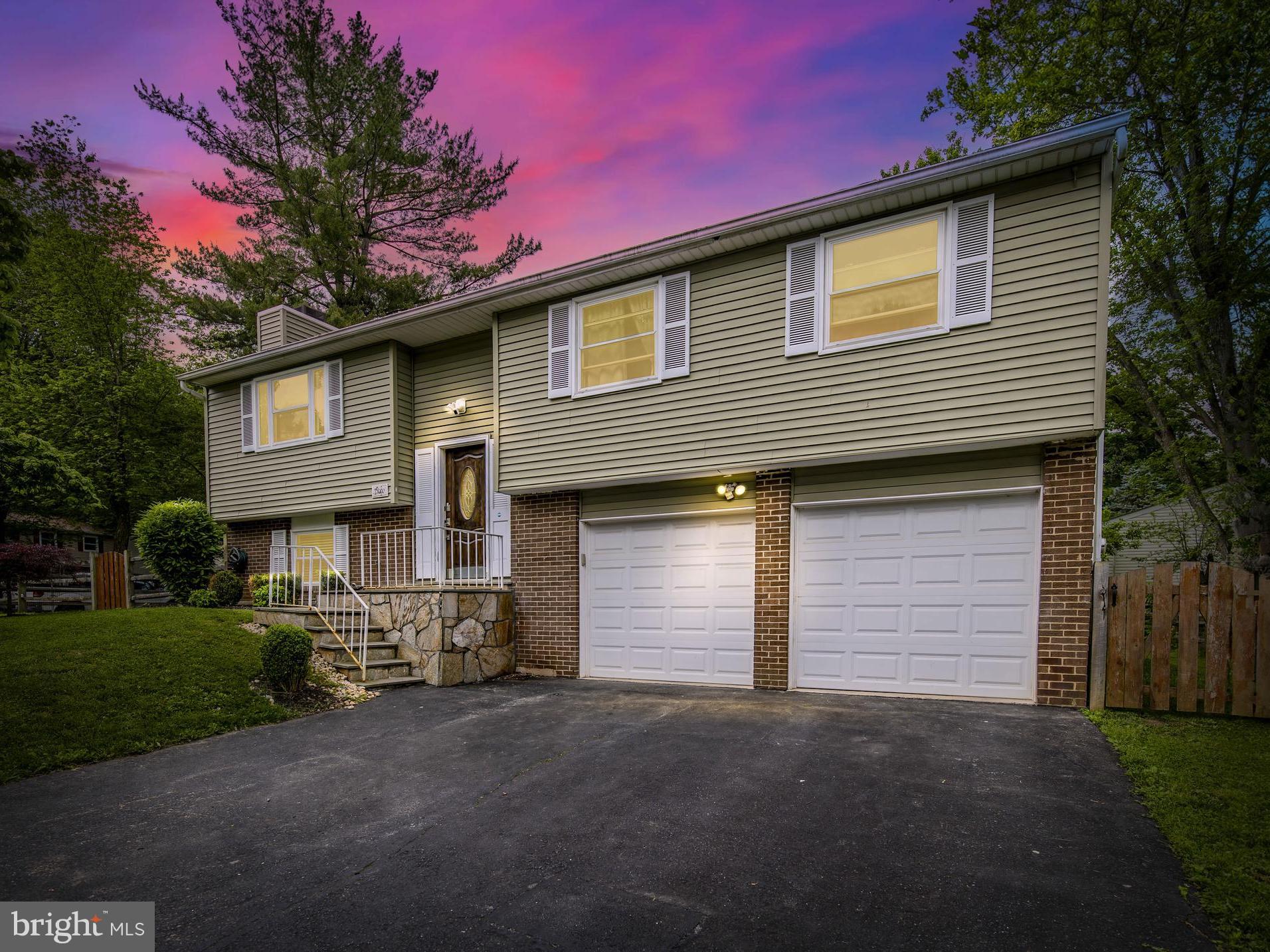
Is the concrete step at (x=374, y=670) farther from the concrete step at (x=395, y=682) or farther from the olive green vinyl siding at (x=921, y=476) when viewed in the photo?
the olive green vinyl siding at (x=921, y=476)

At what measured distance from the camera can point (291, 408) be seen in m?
12.1

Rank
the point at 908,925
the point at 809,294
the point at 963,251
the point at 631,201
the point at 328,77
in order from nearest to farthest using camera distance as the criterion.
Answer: the point at 908,925 < the point at 963,251 < the point at 809,294 < the point at 631,201 < the point at 328,77

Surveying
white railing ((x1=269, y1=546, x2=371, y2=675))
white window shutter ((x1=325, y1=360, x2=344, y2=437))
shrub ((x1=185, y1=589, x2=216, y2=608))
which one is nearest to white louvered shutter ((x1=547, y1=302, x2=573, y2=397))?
white railing ((x1=269, y1=546, x2=371, y2=675))

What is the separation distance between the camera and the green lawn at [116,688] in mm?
5199

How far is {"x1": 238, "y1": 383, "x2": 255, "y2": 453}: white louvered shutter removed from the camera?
41.3ft

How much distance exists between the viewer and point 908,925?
2564 millimetres

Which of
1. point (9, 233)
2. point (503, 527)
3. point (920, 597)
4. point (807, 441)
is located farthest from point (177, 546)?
point (920, 597)

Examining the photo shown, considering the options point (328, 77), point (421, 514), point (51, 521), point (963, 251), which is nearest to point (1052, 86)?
point (963, 251)

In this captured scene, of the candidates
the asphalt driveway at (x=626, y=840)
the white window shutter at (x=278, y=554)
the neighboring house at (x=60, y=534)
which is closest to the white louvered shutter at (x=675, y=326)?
the asphalt driveway at (x=626, y=840)

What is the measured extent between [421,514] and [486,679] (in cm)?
353

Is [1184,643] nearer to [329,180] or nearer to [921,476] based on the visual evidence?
[921,476]

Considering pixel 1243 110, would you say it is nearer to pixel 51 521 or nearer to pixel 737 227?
pixel 737 227

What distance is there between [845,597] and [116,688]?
7827 mm

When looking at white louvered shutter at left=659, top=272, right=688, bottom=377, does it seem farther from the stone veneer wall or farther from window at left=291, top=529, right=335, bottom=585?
window at left=291, top=529, right=335, bottom=585
